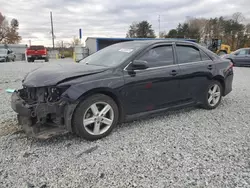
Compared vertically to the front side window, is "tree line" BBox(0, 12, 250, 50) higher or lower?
higher

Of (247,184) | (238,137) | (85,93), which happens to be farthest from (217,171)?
(85,93)

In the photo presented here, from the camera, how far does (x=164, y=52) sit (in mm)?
3662

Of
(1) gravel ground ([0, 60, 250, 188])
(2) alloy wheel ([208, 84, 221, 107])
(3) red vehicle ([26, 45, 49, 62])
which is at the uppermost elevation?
(3) red vehicle ([26, 45, 49, 62])

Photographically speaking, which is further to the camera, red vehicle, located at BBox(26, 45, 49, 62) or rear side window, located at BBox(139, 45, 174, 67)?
red vehicle, located at BBox(26, 45, 49, 62)

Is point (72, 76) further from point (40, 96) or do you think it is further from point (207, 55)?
point (207, 55)

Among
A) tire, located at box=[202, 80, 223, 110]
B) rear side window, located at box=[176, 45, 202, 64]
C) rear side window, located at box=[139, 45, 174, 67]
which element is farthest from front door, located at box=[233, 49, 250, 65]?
rear side window, located at box=[139, 45, 174, 67]

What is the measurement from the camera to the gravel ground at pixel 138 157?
205cm

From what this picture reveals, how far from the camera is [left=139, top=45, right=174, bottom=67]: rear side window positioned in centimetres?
341

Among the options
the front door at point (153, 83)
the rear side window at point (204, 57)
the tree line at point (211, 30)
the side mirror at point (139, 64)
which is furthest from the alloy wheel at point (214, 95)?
the tree line at point (211, 30)

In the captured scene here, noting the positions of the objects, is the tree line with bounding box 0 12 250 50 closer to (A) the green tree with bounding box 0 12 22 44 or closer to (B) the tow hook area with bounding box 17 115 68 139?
(A) the green tree with bounding box 0 12 22 44

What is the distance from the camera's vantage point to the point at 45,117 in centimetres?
265

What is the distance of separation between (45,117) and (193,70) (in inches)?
112

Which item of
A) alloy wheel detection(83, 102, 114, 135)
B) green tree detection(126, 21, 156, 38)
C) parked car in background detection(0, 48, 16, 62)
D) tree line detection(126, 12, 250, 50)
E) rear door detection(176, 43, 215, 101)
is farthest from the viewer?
green tree detection(126, 21, 156, 38)

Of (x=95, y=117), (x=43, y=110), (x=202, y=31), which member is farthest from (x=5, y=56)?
(x=202, y=31)
